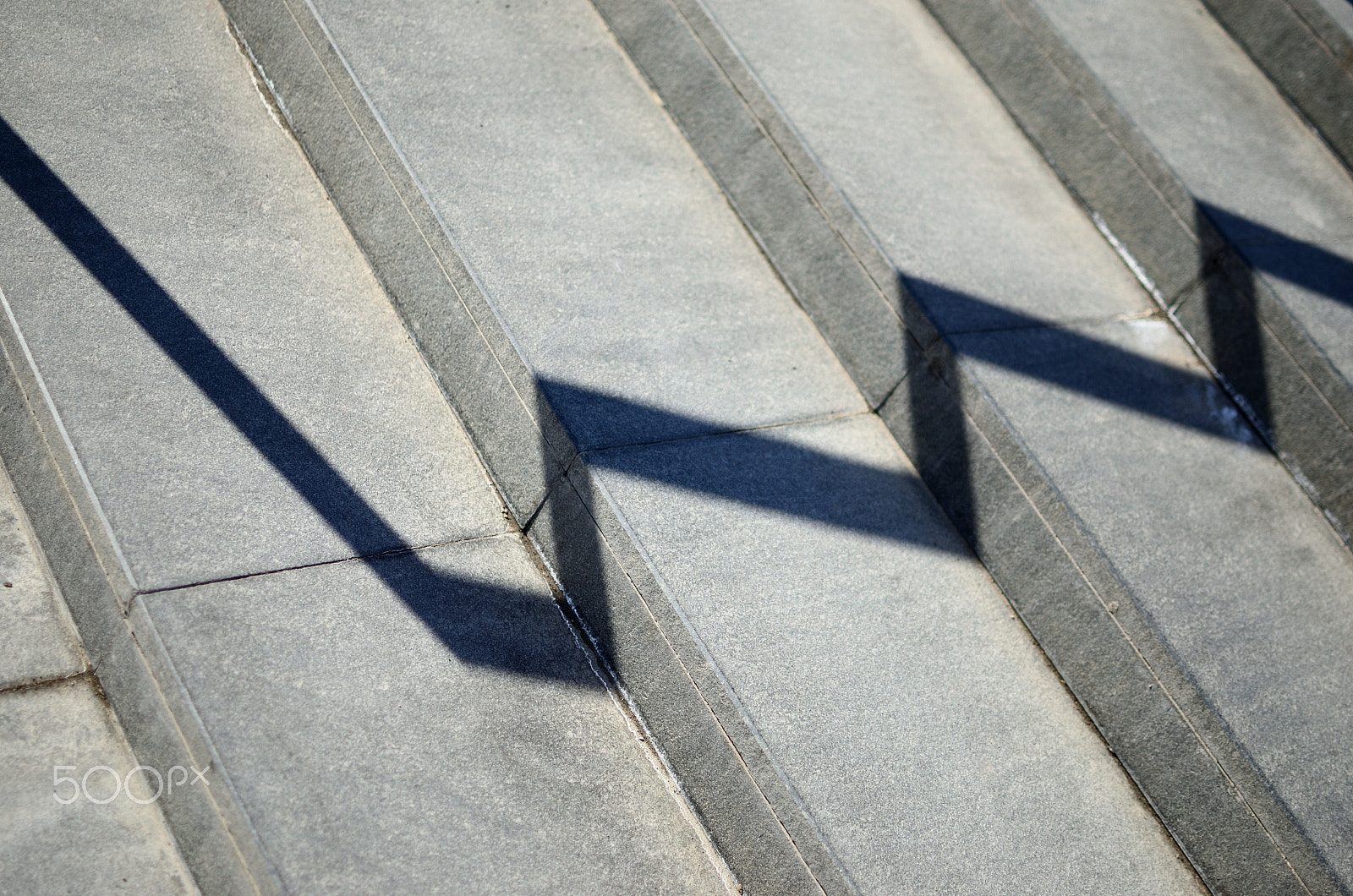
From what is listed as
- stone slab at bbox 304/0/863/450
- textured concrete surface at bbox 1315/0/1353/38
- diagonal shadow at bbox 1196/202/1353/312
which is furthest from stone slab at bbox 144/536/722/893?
textured concrete surface at bbox 1315/0/1353/38

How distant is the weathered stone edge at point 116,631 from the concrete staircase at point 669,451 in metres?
0.02

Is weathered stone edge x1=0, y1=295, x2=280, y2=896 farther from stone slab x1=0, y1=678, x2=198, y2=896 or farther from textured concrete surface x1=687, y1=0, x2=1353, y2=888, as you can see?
textured concrete surface x1=687, y1=0, x2=1353, y2=888

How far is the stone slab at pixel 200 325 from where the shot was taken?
120 inches

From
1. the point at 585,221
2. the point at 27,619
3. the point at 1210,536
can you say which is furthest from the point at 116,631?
the point at 1210,536

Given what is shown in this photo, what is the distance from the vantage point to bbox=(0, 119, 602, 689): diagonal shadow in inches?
122

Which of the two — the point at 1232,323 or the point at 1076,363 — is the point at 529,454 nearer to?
the point at 1076,363

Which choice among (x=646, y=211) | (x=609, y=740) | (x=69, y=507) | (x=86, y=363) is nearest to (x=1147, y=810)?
(x=609, y=740)

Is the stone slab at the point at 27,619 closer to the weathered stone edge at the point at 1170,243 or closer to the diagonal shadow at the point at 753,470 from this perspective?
the diagonal shadow at the point at 753,470

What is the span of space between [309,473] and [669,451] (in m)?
1.19

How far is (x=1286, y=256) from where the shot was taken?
165 inches

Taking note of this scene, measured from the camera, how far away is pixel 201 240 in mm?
3584

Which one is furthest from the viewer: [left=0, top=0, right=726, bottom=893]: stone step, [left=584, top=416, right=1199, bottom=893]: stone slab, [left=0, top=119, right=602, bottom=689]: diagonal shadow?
[left=0, top=119, right=602, bottom=689]: diagonal shadow

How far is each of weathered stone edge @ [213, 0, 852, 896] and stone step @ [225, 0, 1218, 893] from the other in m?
0.01

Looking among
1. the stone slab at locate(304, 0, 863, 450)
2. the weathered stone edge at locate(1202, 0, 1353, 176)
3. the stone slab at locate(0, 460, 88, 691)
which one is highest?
the weathered stone edge at locate(1202, 0, 1353, 176)
